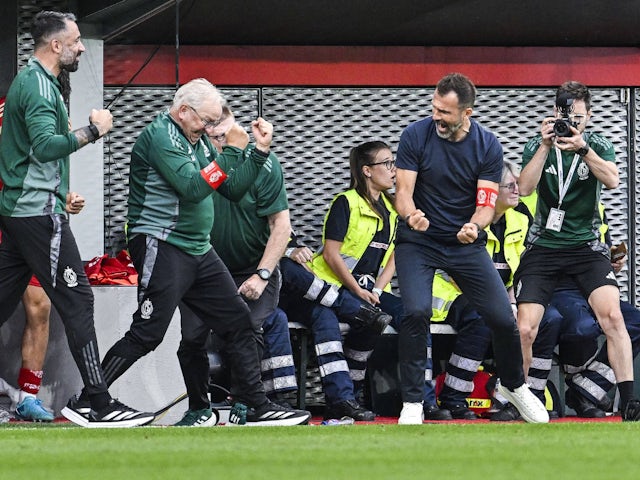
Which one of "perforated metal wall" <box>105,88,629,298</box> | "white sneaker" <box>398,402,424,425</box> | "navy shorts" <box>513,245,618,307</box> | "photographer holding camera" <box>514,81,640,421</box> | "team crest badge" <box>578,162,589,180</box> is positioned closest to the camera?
"white sneaker" <box>398,402,424,425</box>

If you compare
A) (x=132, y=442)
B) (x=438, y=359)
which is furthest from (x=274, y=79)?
(x=132, y=442)

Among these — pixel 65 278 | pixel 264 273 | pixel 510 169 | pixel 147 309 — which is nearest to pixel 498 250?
pixel 510 169

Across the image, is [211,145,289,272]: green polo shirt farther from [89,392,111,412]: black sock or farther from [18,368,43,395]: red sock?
[89,392,111,412]: black sock

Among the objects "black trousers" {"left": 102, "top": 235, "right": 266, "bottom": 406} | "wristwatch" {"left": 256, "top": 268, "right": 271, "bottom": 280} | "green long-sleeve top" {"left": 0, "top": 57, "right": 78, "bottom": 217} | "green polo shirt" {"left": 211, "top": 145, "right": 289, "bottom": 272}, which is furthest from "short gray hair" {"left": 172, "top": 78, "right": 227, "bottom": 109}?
"wristwatch" {"left": 256, "top": 268, "right": 271, "bottom": 280}

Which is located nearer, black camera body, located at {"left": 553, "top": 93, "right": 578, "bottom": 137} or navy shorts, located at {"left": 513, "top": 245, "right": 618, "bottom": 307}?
black camera body, located at {"left": 553, "top": 93, "right": 578, "bottom": 137}

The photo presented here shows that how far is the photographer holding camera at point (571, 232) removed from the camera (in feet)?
29.4

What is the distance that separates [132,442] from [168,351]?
2845 mm

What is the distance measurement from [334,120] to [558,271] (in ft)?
8.13

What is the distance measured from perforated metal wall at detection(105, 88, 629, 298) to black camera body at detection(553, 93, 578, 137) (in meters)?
1.95

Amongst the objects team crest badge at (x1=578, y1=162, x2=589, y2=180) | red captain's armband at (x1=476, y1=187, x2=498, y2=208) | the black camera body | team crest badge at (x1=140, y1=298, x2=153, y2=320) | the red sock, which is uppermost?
the black camera body

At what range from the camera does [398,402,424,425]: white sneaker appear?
7.93 metres

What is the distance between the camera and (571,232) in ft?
30.2

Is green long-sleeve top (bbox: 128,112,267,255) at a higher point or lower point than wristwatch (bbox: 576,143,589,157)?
lower

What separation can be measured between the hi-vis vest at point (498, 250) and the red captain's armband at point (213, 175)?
2.80 meters
